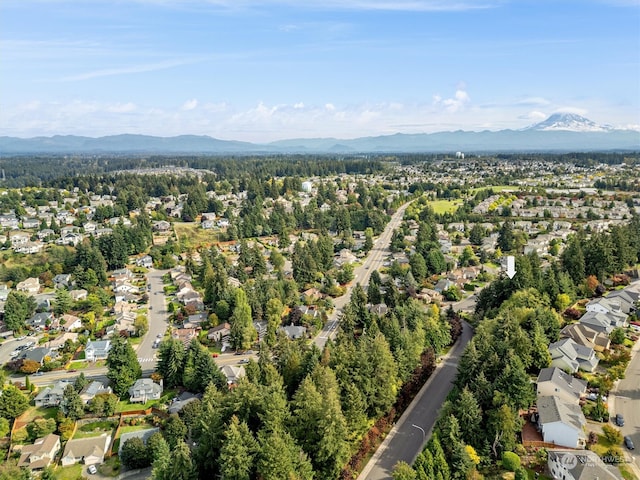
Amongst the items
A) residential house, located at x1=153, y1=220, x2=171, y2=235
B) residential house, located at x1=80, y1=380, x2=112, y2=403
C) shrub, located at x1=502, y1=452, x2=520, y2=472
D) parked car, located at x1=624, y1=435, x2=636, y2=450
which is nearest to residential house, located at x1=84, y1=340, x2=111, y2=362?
residential house, located at x1=80, y1=380, x2=112, y2=403

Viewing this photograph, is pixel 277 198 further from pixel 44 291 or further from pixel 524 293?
pixel 524 293

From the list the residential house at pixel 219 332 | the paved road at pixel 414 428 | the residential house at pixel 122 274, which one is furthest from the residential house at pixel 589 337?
the residential house at pixel 122 274

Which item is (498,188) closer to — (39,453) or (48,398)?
(48,398)

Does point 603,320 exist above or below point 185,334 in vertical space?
above

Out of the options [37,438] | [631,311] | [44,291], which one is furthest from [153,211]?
[631,311]

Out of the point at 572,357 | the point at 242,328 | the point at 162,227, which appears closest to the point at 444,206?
the point at 162,227

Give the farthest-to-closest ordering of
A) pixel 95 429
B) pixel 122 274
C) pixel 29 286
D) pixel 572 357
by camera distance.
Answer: pixel 122 274 → pixel 29 286 → pixel 572 357 → pixel 95 429

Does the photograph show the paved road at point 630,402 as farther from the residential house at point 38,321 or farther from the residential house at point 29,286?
the residential house at point 29,286
